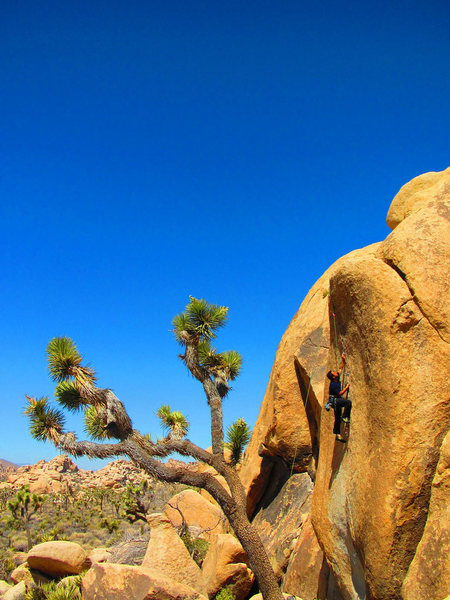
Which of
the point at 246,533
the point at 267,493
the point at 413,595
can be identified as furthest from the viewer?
the point at 267,493

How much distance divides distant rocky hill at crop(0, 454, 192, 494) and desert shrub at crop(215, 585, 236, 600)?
3633cm

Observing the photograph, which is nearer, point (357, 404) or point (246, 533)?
point (357, 404)

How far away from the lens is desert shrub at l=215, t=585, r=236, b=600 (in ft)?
38.2

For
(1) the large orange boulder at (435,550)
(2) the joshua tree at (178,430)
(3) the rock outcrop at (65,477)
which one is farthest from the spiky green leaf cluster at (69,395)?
(3) the rock outcrop at (65,477)

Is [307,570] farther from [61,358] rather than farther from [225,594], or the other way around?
[61,358]

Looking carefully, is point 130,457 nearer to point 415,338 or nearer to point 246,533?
point 246,533

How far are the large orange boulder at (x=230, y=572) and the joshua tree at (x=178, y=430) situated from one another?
1.27 metres

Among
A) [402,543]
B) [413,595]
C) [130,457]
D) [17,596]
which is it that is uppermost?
[130,457]

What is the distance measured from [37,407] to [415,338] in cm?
1130

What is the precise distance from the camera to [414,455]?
665 cm

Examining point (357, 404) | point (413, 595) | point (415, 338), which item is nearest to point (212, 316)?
point (357, 404)

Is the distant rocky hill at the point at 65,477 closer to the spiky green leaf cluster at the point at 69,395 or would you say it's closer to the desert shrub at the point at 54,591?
the desert shrub at the point at 54,591

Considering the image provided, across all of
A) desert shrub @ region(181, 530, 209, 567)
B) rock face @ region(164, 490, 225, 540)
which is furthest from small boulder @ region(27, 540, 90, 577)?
rock face @ region(164, 490, 225, 540)

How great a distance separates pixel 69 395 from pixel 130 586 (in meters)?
5.70
